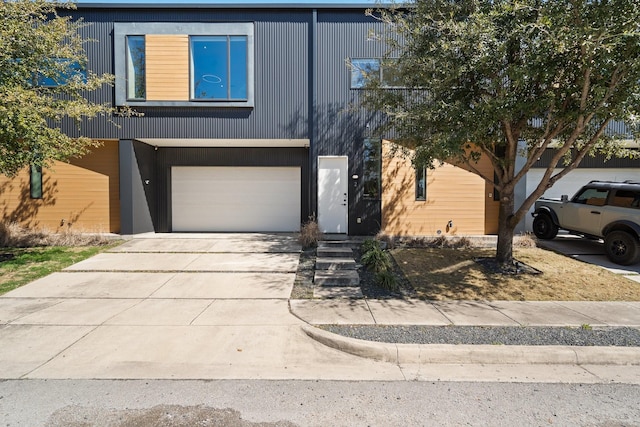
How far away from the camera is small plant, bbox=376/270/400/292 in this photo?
668 cm

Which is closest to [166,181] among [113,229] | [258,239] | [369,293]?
[113,229]

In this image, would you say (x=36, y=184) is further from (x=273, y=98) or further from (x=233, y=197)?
(x=273, y=98)

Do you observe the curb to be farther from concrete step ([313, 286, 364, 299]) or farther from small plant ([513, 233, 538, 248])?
small plant ([513, 233, 538, 248])

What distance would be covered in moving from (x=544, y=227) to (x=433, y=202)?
373 cm

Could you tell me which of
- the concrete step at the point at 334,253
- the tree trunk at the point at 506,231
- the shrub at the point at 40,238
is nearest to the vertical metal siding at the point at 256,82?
the shrub at the point at 40,238

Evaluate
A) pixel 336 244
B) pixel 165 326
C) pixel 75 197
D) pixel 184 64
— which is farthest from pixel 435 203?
pixel 75 197

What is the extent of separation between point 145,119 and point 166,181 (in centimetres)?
239

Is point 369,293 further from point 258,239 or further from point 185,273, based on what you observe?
point 258,239

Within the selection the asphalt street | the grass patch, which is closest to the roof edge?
the grass patch

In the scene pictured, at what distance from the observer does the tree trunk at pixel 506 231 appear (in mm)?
7889

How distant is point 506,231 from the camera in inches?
312

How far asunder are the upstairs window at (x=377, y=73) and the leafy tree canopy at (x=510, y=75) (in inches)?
Result: 3.3

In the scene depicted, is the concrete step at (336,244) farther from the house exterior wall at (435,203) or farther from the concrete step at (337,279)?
the concrete step at (337,279)

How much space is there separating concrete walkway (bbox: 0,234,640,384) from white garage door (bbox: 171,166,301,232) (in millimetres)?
4998
